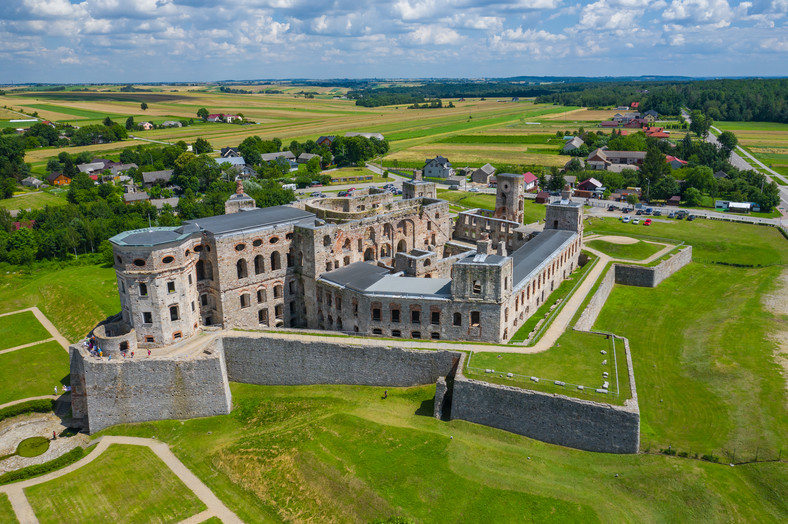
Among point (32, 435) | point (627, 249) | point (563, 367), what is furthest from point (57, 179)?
point (563, 367)

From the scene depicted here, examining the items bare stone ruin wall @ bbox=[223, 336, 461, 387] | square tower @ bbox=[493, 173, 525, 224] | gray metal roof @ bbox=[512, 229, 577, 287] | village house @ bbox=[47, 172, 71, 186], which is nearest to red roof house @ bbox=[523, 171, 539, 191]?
square tower @ bbox=[493, 173, 525, 224]

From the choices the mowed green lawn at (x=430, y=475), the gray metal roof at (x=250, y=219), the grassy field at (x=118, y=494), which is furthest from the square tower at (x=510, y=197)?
the grassy field at (x=118, y=494)

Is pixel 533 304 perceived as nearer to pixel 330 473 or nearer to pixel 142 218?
pixel 330 473

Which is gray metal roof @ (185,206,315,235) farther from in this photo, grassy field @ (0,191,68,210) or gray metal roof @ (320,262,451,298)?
grassy field @ (0,191,68,210)

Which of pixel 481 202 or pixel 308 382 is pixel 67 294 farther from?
pixel 481 202

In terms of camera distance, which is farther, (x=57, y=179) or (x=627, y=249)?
(x=57, y=179)

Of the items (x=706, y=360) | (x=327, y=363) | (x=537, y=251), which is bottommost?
(x=706, y=360)
